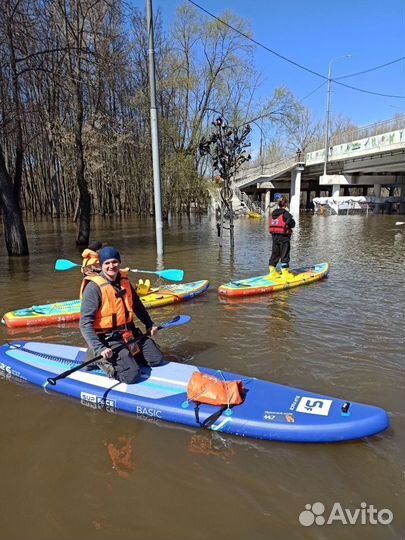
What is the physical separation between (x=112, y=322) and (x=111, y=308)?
15 centimetres

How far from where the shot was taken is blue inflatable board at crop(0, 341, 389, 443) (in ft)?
10.7

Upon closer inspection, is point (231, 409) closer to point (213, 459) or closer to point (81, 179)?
point (213, 459)

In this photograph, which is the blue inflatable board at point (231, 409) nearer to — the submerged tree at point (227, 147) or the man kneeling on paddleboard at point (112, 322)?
the man kneeling on paddleboard at point (112, 322)

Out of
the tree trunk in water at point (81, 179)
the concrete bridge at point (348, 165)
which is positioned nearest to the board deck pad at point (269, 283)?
the tree trunk in water at point (81, 179)

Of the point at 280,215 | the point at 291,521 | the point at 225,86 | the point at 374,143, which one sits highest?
the point at 225,86

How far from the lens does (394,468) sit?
3.07m

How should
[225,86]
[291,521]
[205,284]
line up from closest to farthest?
[291,521], [205,284], [225,86]

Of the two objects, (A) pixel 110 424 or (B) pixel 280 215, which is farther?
(B) pixel 280 215

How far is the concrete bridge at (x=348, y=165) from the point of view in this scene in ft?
99.2

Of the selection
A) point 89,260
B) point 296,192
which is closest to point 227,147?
point 89,260

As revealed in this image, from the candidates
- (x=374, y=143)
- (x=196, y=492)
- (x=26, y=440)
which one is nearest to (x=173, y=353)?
(x=26, y=440)

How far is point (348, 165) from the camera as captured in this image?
1501 inches

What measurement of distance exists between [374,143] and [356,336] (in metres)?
29.1

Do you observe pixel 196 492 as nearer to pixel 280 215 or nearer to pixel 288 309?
pixel 288 309
